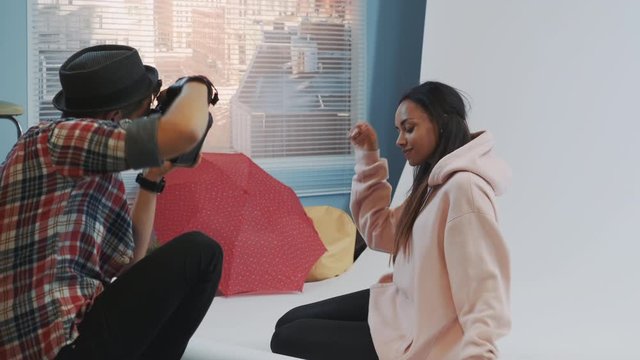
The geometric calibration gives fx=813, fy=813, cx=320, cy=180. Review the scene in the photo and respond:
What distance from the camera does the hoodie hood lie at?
1.81 m

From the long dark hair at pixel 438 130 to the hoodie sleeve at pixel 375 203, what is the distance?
0.25m

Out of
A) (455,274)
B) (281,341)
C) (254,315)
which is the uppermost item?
(455,274)

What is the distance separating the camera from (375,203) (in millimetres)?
2287

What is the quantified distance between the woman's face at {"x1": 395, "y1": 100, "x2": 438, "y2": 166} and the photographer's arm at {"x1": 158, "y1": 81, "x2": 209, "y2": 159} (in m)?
0.80

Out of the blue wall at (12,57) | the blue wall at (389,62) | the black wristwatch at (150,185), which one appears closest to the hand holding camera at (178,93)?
the black wristwatch at (150,185)

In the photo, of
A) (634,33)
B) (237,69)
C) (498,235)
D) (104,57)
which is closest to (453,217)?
(498,235)

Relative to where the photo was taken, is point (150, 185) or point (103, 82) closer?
point (103, 82)

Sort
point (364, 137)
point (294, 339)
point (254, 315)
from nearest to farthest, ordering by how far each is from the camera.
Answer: point (294, 339)
point (364, 137)
point (254, 315)

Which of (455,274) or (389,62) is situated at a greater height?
(389,62)

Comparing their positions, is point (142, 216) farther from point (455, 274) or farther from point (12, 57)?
point (12, 57)

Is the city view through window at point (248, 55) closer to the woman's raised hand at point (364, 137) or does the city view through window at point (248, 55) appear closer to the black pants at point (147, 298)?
the woman's raised hand at point (364, 137)

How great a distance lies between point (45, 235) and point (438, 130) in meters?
0.99

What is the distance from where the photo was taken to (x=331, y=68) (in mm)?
4098

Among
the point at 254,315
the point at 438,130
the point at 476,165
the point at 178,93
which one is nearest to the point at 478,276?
the point at 476,165
